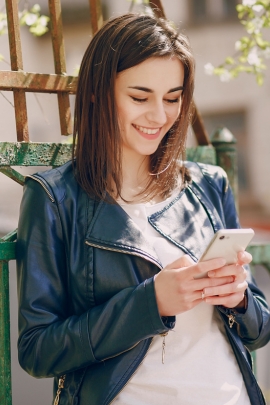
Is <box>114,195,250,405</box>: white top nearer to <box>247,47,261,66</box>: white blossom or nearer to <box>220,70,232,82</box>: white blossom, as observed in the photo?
<box>247,47,261,66</box>: white blossom

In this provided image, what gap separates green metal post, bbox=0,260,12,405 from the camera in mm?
1925

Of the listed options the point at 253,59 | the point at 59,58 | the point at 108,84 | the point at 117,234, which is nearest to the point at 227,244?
the point at 117,234

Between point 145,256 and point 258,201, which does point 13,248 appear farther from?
point 258,201

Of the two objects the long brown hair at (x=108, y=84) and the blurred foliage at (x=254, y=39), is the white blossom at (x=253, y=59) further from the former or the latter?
the long brown hair at (x=108, y=84)

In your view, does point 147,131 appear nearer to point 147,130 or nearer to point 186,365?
point 147,130

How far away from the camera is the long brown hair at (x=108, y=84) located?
1.83 metres

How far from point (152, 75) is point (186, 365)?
78 cm

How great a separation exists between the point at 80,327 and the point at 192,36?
1321 cm

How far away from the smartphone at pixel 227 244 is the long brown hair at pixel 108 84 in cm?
42

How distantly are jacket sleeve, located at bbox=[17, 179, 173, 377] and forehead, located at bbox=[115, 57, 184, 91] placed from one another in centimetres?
38

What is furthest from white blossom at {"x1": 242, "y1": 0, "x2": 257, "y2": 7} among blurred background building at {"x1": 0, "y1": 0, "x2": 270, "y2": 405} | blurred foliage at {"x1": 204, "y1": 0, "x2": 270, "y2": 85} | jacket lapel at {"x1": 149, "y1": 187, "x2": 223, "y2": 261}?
blurred background building at {"x1": 0, "y1": 0, "x2": 270, "y2": 405}

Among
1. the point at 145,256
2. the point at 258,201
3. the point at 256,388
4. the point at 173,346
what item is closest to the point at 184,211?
Answer: the point at 145,256

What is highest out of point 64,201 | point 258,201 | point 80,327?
point 64,201

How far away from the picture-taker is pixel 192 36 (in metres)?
14.2
